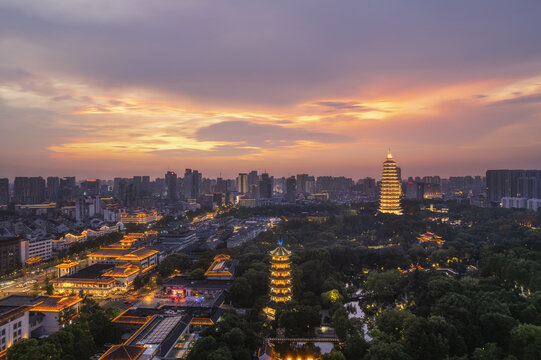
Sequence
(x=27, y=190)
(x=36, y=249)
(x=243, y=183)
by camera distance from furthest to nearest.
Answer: (x=243, y=183) → (x=27, y=190) → (x=36, y=249)

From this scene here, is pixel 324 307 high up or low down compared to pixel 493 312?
down

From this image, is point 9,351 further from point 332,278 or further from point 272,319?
point 332,278

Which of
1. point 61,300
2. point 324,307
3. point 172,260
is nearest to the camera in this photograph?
point 61,300

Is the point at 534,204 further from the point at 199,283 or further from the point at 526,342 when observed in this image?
the point at 199,283

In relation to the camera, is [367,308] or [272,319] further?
[367,308]

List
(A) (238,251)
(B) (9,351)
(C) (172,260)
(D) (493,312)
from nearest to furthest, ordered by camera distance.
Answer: (B) (9,351) < (D) (493,312) < (C) (172,260) < (A) (238,251)

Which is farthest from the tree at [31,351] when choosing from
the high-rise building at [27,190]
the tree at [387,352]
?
the high-rise building at [27,190]

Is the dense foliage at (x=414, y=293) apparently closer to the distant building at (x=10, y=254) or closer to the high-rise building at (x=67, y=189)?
the distant building at (x=10, y=254)

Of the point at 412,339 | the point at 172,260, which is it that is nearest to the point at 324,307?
the point at 412,339

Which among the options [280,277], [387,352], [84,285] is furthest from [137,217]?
[387,352]
